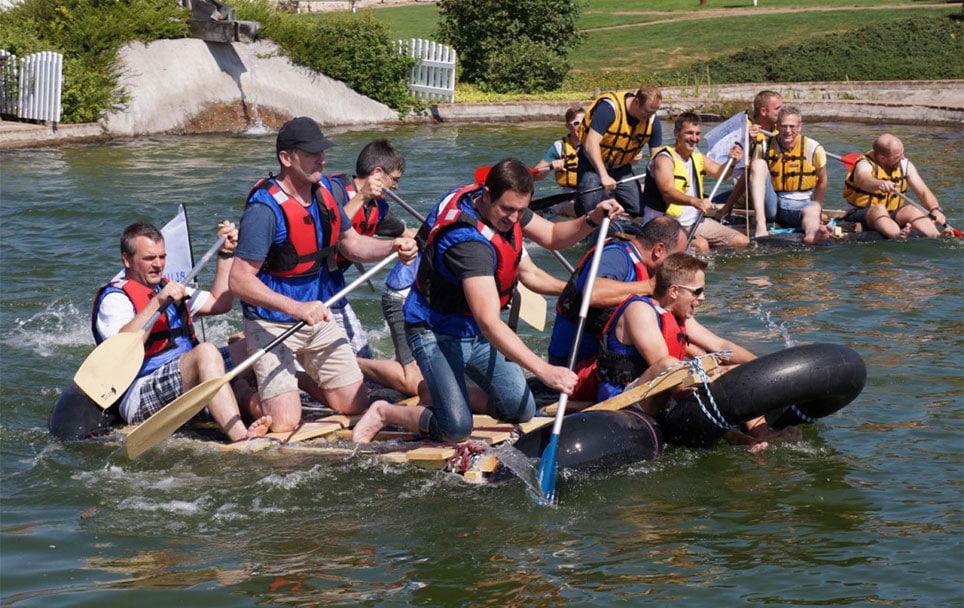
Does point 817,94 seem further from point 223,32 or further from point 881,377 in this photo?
point 881,377

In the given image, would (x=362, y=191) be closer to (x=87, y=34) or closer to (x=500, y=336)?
(x=500, y=336)

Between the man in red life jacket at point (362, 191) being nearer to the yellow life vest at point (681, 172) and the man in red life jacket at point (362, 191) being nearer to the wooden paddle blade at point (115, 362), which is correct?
the wooden paddle blade at point (115, 362)

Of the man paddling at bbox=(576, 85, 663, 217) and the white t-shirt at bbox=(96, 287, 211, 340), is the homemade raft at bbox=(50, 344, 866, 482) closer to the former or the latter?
the white t-shirt at bbox=(96, 287, 211, 340)

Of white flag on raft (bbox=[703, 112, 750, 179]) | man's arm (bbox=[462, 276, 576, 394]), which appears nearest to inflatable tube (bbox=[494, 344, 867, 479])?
man's arm (bbox=[462, 276, 576, 394])

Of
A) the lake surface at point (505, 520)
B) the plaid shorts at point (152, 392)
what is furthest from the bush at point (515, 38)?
the plaid shorts at point (152, 392)

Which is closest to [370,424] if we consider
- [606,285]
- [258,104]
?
[606,285]

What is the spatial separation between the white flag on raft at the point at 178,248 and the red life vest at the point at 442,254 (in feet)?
7.12

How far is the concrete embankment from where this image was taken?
20203 millimetres

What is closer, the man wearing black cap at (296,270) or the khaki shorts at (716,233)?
the man wearing black cap at (296,270)

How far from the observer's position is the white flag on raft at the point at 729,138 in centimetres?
1246

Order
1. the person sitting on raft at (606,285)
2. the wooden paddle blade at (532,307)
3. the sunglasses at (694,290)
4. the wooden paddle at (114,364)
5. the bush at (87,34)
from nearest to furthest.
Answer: the sunglasses at (694,290) → the wooden paddle at (114,364) → the person sitting on raft at (606,285) → the wooden paddle blade at (532,307) → the bush at (87,34)

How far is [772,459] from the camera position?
23.7 ft

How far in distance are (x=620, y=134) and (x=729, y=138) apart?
1.27m

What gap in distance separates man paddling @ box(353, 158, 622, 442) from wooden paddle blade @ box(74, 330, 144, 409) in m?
1.30
